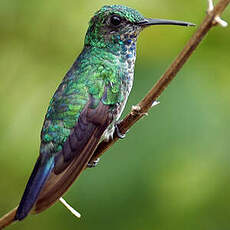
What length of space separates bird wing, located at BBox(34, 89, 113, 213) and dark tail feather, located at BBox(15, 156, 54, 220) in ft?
0.11

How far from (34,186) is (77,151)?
0.33 metres

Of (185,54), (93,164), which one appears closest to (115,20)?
(93,164)

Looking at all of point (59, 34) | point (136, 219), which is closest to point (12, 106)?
point (59, 34)

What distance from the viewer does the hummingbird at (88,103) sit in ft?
8.26

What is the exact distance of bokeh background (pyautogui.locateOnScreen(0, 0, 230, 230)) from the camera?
310 centimetres

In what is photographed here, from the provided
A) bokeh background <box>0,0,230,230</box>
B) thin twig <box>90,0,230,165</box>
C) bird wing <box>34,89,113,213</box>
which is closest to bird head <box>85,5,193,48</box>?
bokeh background <box>0,0,230,230</box>

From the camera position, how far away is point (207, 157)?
3156 millimetres

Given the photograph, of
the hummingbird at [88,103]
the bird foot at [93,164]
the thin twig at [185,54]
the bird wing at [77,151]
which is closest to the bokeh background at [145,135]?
the bird foot at [93,164]

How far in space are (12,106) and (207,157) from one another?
128 centimetres

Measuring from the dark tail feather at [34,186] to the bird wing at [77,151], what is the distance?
0.03 metres

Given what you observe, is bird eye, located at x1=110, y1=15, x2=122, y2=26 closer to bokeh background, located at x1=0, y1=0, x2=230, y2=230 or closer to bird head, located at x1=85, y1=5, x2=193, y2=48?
bird head, located at x1=85, y1=5, x2=193, y2=48

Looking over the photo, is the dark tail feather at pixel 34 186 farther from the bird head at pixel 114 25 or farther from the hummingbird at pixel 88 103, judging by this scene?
the bird head at pixel 114 25

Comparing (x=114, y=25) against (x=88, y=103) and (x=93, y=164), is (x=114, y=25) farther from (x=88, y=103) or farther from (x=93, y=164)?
(x=93, y=164)

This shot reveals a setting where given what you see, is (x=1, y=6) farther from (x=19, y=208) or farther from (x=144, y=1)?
(x=19, y=208)
